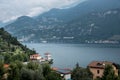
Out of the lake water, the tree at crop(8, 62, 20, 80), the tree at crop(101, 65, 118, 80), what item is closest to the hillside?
the lake water

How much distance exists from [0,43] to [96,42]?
471ft

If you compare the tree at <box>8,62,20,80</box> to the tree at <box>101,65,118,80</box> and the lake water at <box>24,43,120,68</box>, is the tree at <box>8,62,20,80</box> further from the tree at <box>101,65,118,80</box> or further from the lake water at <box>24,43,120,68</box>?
the lake water at <box>24,43,120,68</box>

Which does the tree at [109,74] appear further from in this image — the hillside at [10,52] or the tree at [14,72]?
the hillside at [10,52]

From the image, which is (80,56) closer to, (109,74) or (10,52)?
(10,52)

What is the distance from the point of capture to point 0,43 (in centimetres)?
5719

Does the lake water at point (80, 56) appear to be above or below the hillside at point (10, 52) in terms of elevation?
below

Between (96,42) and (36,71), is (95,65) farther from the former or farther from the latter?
(96,42)

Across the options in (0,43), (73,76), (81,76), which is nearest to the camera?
(81,76)

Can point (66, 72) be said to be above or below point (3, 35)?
below

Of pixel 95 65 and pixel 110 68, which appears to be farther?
pixel 95 65

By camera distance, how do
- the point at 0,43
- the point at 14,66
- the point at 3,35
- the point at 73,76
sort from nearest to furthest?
the point at 14,66, the point at 73,76, the point at 0,43, the point at 3,35

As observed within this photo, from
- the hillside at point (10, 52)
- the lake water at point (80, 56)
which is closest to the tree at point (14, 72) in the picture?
the hillside at point (10, 52)

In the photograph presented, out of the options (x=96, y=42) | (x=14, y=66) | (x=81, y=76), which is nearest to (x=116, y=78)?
(x=81, y=76)

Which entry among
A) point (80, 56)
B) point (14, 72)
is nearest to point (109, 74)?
point (14, 72)
